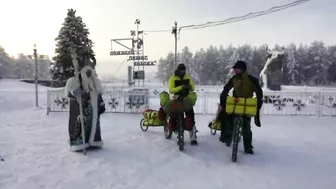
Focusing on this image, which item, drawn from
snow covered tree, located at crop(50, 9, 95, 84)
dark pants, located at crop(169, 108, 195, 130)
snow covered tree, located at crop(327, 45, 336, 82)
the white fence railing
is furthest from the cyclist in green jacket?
Result: snow covered tree, located at crop(327, 45, 336, 82)

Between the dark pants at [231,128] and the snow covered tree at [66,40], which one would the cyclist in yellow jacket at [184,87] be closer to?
the dark pants at [231,128]

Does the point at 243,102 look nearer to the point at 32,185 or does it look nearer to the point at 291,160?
the point at 291,160

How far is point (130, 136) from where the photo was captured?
7.03m

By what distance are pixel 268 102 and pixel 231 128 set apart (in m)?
6.96

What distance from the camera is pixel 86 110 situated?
18.6ft

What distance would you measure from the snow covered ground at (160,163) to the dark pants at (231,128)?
24cm

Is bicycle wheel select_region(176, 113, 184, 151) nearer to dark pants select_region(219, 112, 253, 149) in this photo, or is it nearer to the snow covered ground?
the snow covered ground

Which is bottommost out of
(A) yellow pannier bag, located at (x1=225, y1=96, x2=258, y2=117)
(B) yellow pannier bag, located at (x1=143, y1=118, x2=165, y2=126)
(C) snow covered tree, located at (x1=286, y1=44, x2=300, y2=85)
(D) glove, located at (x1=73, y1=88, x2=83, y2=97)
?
(B) yellow pannier bag, located at (x1=143, y1=118, x2=165, y2=126)

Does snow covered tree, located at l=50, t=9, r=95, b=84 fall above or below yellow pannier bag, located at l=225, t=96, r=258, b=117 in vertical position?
above

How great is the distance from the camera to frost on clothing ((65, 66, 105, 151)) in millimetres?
5590

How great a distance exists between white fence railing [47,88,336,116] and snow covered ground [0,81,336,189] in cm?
372

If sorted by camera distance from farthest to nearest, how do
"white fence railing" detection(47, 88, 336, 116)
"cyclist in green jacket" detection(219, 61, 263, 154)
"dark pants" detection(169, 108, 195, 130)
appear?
"white fence railing" detection(47, 88, 336, 116) → "dark pants" detection(169, 108, 195, 130) → "cyclist in green jacket" detection(219, 61, 263, 154)

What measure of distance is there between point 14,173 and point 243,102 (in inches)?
147

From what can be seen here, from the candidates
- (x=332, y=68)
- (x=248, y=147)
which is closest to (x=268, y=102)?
(x=248, y=147)
